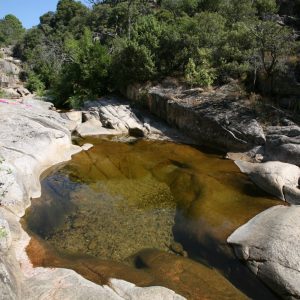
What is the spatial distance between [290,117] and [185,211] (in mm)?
9100

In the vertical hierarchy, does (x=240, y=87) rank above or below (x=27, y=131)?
above

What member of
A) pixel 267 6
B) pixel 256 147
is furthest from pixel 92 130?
pixel 267 6

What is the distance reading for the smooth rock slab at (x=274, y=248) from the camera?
7645 millimetres

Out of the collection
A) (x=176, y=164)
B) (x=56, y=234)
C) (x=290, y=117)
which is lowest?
(x=56, y=234)

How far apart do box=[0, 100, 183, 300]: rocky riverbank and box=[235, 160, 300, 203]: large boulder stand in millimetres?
6688

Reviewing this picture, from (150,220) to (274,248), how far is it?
12.8 feet

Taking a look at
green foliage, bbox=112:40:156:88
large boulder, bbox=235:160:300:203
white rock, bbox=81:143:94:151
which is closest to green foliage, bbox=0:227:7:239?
large boulder, bbox=235:160:300:203

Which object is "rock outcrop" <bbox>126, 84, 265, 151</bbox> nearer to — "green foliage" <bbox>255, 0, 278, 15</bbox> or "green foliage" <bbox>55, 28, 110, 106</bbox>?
"green foliage" <bbox>55, 28, 110, 106</bbox>

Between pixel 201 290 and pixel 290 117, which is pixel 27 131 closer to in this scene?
pixel 201 290

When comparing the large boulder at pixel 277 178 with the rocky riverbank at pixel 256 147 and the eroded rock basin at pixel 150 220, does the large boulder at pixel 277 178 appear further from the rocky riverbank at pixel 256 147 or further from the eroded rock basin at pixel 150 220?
the eroded rock basin at pixel 150 220

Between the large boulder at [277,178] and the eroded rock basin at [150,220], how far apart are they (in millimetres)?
382

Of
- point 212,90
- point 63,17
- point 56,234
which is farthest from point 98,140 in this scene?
point 63,17

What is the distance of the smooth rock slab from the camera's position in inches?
301

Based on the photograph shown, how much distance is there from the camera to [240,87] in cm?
2028
